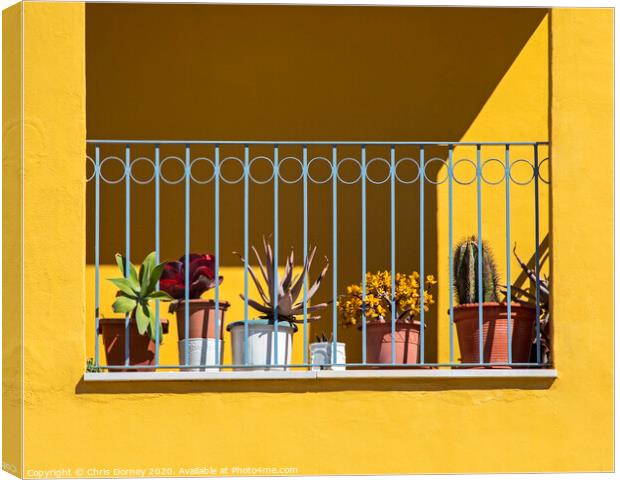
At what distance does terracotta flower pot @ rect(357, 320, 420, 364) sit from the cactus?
339 millimetres

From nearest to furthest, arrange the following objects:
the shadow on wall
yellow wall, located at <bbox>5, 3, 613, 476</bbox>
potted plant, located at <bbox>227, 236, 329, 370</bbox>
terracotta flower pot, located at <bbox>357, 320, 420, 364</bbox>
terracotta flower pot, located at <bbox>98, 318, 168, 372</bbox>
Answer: yellow wall, located at <bbox>5, 3, 613, 476</bbox>
potted plant, located at <bbox>227, 236, 329, 370</bbox>
terracotta flower pot, located at <bbox>98, 318, 168, 372</bbox>
terracotta flower pot, located at <bbox>357, 320, 420, 364</bbox>
the shadow on wall

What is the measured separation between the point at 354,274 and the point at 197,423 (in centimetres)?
224

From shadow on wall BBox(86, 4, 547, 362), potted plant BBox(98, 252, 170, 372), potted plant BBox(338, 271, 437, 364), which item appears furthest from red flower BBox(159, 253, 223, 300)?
shadow on wall BBox(86, 4, 547, 362)

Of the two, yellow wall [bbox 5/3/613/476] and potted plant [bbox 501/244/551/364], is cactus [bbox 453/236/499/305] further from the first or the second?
yellow wall [bbox 5/3/613/476]

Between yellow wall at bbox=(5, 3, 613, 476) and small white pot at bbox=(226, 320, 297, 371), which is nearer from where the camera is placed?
yellow wall at bbox=(5, 3, 613, 476)

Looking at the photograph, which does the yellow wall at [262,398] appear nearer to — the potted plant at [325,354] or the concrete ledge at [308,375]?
the concrete ledge at [308,375]

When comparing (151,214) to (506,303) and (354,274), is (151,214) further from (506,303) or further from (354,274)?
(506,303)

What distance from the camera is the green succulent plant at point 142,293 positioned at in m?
9.68

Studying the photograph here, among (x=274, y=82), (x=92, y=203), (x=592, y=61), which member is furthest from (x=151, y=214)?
(x=592, y=61)

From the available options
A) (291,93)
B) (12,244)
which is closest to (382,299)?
(291,93)

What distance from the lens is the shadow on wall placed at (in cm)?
1147

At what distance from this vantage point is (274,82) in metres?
11.6

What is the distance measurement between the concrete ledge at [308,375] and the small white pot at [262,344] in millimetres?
236

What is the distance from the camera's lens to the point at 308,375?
9492 millimetres
